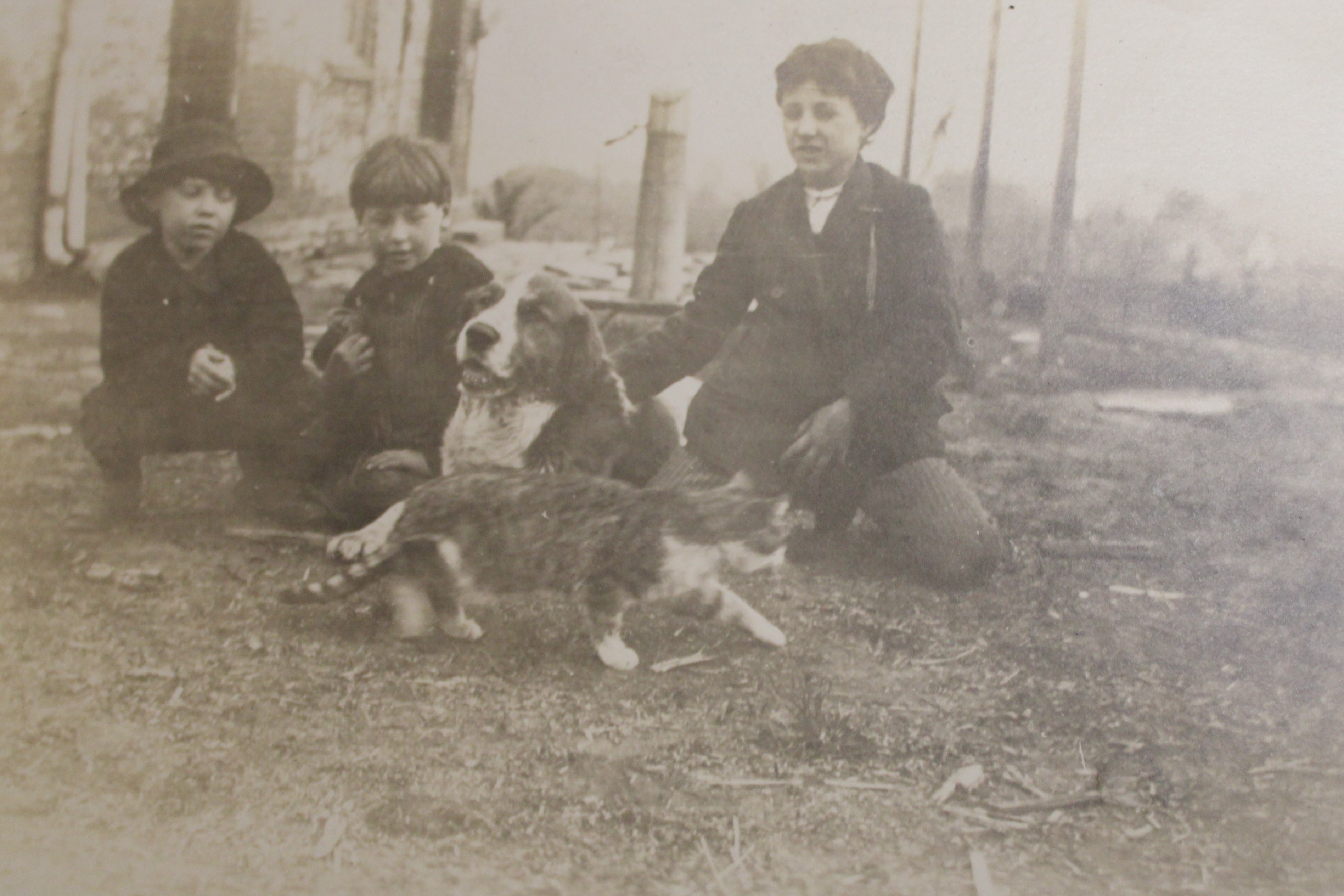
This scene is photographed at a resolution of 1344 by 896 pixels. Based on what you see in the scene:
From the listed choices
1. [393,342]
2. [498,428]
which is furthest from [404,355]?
[498,428]

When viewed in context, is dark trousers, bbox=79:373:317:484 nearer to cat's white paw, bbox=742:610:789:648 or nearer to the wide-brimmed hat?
Result: the wide-brimmed hat

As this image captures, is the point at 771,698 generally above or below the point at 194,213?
below

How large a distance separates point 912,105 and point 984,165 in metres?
0.30

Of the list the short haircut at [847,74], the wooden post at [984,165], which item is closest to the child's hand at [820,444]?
the wooden post at [984,165]

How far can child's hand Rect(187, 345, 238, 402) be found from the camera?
3.34 m

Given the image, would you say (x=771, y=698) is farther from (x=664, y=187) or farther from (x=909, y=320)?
(x=664, y=187)

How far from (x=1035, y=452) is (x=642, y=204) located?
148 centimetres

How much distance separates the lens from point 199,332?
11.0ft

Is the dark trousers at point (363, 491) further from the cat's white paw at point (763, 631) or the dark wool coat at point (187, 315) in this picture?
→ the cat's white paw at point (763, 631)

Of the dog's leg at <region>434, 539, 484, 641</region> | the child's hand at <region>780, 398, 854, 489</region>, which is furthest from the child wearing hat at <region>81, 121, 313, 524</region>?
the child's hand at <region>780, 398, 854, 489</region>

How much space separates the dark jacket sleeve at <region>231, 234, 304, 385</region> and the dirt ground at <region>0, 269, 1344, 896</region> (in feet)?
0.35

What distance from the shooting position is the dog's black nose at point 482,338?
323 cm

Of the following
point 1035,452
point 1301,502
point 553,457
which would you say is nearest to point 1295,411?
point 1301,502

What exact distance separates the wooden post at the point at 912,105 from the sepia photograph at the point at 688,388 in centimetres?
1
